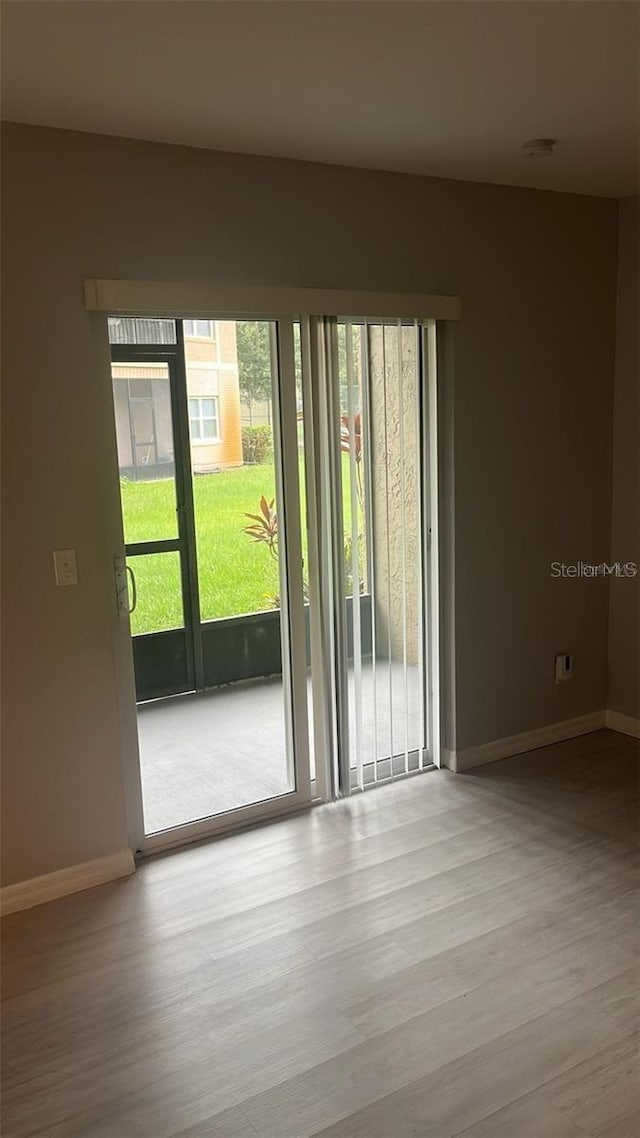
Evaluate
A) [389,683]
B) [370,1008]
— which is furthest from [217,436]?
[370,1008]

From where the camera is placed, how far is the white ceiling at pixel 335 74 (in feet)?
6.25

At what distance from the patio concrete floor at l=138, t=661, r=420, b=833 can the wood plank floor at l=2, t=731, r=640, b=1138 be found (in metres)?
0.24

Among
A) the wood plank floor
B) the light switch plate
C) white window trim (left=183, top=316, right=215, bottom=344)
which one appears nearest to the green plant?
white window trim (left=183, top=316, right=215, bottom=344)

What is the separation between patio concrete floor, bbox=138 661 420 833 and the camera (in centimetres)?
351

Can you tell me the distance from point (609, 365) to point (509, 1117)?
10.4ft

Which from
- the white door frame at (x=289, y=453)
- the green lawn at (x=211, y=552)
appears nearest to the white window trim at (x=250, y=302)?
the white door frame at (x=289, y=453)

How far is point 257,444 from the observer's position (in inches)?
130

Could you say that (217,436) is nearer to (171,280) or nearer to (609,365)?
(171,280)

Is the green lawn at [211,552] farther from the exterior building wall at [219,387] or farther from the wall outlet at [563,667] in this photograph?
the wall outlet at [563,667]

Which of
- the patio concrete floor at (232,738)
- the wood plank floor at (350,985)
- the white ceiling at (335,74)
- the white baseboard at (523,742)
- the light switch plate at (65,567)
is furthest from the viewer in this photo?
the white baseboard at (523,742)

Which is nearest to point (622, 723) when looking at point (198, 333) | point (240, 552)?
point (240, 552)

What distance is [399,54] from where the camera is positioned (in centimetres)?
214

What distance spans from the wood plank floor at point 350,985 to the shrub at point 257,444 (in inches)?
57.2

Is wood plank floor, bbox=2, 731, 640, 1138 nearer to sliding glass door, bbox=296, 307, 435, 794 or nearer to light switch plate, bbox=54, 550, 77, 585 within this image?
sliding glass door, bbox=296, 307, 435, 794
